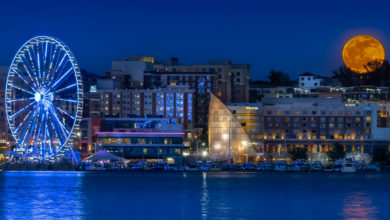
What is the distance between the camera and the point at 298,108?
6156 inches

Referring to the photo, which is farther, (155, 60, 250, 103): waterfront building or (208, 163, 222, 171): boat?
(155, 60, 250, 103): waterfront building

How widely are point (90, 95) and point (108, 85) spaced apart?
388 cm

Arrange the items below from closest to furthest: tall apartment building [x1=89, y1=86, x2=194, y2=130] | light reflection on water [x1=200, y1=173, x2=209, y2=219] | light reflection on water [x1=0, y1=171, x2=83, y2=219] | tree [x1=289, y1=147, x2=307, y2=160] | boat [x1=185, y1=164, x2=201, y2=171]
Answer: light reflection on water [x1=0, y1=171, x2=83, y2=219] → light reflection on water [x1=200, y1=173, x2=209, y2=219] → boat [x1=185, y1=164, x2=201, y2=171] → tree [x1=289, y1=147, x2=307, y2=160] → tall apartment building [x1=89, y1=86, x2=194, y2=130]

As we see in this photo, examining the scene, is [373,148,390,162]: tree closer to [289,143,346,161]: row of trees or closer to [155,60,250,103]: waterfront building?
[289,143,346,161]: row of trees

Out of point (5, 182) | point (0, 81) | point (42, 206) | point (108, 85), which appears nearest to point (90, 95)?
point (108, 85)

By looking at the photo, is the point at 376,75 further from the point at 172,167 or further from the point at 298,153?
the point at 172,167

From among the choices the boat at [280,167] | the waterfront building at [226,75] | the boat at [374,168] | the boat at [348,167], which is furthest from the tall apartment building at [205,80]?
the boat at [348,167]

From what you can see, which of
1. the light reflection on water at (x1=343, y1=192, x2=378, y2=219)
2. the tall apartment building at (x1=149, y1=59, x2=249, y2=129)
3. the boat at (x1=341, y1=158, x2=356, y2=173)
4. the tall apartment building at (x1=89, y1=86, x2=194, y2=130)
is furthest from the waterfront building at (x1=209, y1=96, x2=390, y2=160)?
the light reflection on water at (x1=343, y1=192, x2=378, y2=219)

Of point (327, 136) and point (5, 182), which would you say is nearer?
point (5, 182)

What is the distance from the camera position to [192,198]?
90000 millimetres

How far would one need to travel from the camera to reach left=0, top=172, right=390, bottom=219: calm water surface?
7531 cm

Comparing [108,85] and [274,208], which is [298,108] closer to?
[108,85]

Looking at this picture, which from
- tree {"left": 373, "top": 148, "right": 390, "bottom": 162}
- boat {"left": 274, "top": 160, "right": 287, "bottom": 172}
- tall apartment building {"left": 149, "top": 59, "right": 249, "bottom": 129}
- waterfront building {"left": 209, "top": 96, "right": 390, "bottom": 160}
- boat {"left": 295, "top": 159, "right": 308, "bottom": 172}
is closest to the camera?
boat {"left": 295, "top": 159, "right": 308, "bottom": 172}

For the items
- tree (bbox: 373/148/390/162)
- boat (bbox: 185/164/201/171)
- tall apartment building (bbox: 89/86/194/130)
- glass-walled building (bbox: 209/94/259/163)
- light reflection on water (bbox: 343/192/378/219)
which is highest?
tall apartment building (bbox: 89/86/194/130)
